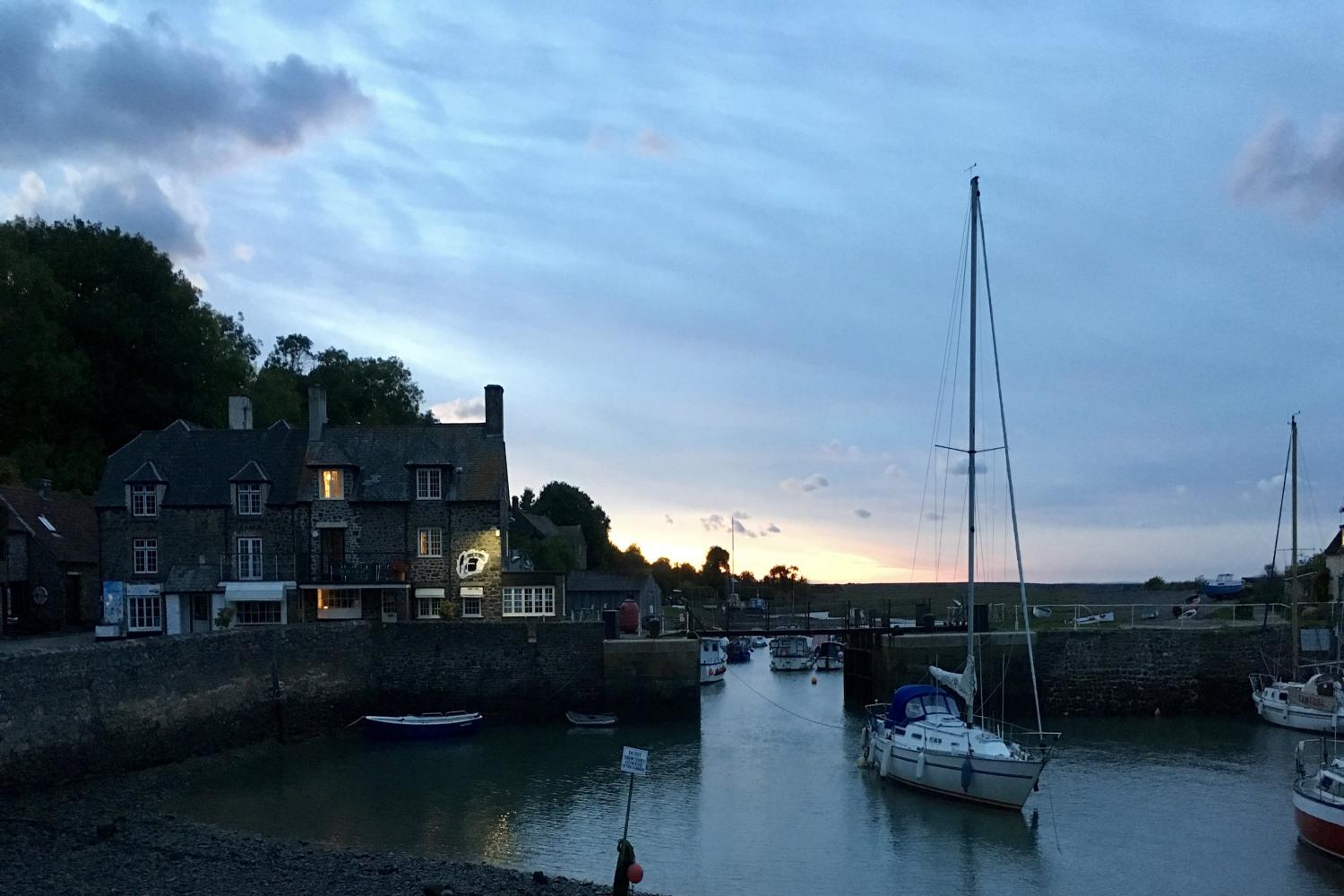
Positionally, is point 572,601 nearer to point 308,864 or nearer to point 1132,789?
point 1132,789

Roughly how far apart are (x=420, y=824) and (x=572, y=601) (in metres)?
43.2

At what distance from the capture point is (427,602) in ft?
155

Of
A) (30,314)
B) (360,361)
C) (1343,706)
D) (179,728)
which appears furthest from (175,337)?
(1343,706)

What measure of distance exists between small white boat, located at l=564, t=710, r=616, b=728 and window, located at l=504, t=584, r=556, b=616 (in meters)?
5.34

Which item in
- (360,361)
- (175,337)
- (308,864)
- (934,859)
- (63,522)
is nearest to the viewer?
(308,864)

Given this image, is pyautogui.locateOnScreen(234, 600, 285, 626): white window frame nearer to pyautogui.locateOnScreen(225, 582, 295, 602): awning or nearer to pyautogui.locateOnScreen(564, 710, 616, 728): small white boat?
pyautogui.locateOnScreen(225, 582, 295, 602): awning

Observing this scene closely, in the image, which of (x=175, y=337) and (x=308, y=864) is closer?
(x=308, y=864)

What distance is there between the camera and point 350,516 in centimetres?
4747

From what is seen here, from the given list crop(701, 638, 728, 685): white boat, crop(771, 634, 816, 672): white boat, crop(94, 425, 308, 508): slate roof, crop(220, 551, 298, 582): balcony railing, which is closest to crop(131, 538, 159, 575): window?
crop(94, 425, 308, 508): slate roof

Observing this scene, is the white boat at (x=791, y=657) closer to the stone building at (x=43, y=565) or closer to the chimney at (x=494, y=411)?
the chimney at (x=494, y=411)

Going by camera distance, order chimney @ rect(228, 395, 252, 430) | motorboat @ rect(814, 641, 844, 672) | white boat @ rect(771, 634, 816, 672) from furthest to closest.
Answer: motorboat @ rect(814, 641, 844, 672) < white boat @ rect(771, 634, 816, 672) < chimney @ rect(228, 395, 252, 430)

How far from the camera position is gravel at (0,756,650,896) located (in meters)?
20.8

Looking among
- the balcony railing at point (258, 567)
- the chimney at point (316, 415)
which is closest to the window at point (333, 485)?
the chimney at point (316, 415)

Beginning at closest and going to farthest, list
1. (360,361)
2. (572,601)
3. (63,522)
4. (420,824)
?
(420,824) → (63,522) → (572,601) → (360,361)
